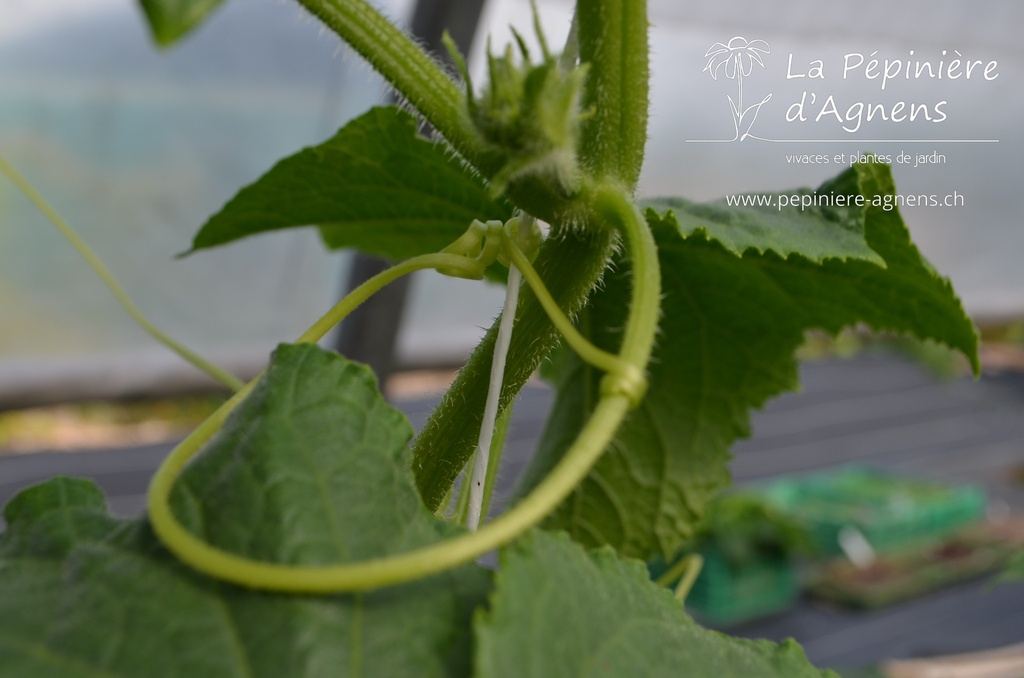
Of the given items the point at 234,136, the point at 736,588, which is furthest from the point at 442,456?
the point at 736,588

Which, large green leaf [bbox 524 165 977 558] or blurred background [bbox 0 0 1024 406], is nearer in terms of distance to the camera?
large green leaf [bbox 524 165 977 558]

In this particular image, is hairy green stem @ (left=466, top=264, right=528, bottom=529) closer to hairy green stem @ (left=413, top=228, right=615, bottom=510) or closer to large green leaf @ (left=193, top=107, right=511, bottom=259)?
hairy green stem @ (left=413, top=228, right=615, bottom=510)

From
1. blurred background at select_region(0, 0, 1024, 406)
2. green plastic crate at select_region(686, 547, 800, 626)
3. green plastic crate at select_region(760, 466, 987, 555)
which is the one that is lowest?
green plastic crate at select_region(686, 547, 800, 626)

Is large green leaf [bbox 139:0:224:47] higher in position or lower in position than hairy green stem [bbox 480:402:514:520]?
higher

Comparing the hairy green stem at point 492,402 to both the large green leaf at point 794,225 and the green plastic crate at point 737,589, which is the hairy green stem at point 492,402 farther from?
the green plastic crate at point 737,589

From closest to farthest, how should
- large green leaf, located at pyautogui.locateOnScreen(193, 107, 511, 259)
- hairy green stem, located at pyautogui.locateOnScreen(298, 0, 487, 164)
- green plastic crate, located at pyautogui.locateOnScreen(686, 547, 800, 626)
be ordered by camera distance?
hairy green stem, located at pyautogui.locateOnScreen(298, 0, 487, 164), large green leaf, located at pyautogui.locateOnScreen(193, 107, 511, 259), green plastic crate, located at pyautogui.locateOnScreen(686, 547, 800, 626)

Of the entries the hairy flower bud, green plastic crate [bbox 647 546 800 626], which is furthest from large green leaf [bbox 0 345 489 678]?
green plastic crate [bbox 647 546 800 626]

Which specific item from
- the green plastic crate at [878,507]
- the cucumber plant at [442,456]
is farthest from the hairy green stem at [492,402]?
the green plastic crate at [878,507]

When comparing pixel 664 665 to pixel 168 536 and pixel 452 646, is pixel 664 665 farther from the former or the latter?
pixel 168 536
